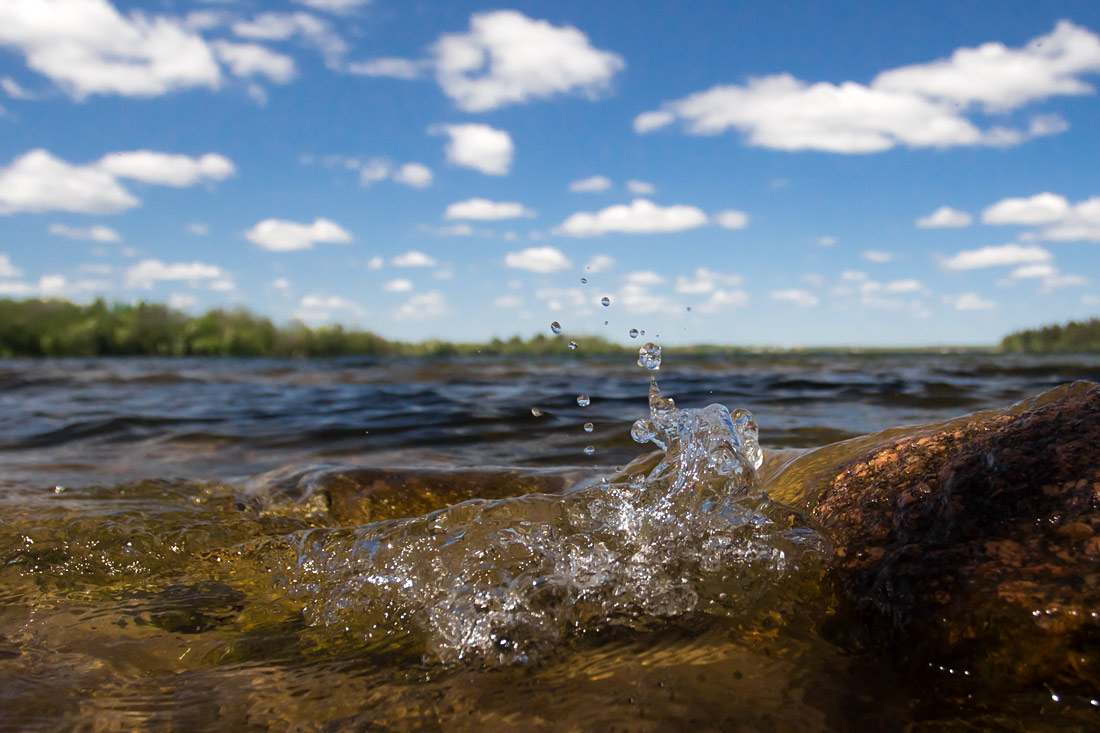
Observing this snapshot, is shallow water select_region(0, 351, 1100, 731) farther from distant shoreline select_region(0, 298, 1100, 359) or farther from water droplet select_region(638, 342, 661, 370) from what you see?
distant shoreline select_region(0, 298, 1100, 359)

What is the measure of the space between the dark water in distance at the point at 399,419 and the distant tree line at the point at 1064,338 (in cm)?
3032

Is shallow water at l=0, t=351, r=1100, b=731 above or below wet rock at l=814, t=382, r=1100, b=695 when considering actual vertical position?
below

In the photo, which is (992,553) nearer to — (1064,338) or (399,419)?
(399,419)

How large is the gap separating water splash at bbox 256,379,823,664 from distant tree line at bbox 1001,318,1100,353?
125 ft

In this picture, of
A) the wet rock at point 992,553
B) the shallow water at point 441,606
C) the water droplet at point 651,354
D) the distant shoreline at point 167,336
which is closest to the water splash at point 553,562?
the shallow water at point 441,606

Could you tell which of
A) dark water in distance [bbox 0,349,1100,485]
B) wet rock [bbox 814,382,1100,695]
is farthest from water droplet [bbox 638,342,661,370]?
wet rock [bbox 814,382,1100,695]

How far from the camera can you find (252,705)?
1.58 metres

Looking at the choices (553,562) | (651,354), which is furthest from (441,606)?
(651,354)

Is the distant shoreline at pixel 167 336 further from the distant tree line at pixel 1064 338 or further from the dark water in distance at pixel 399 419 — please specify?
the dark water in distance at pixel 399 419

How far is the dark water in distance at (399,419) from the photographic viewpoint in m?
4.95

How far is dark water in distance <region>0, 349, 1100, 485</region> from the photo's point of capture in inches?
195

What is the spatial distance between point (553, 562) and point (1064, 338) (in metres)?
46.3

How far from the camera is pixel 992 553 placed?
5.79 feet

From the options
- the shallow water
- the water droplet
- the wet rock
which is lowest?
the shallow water
